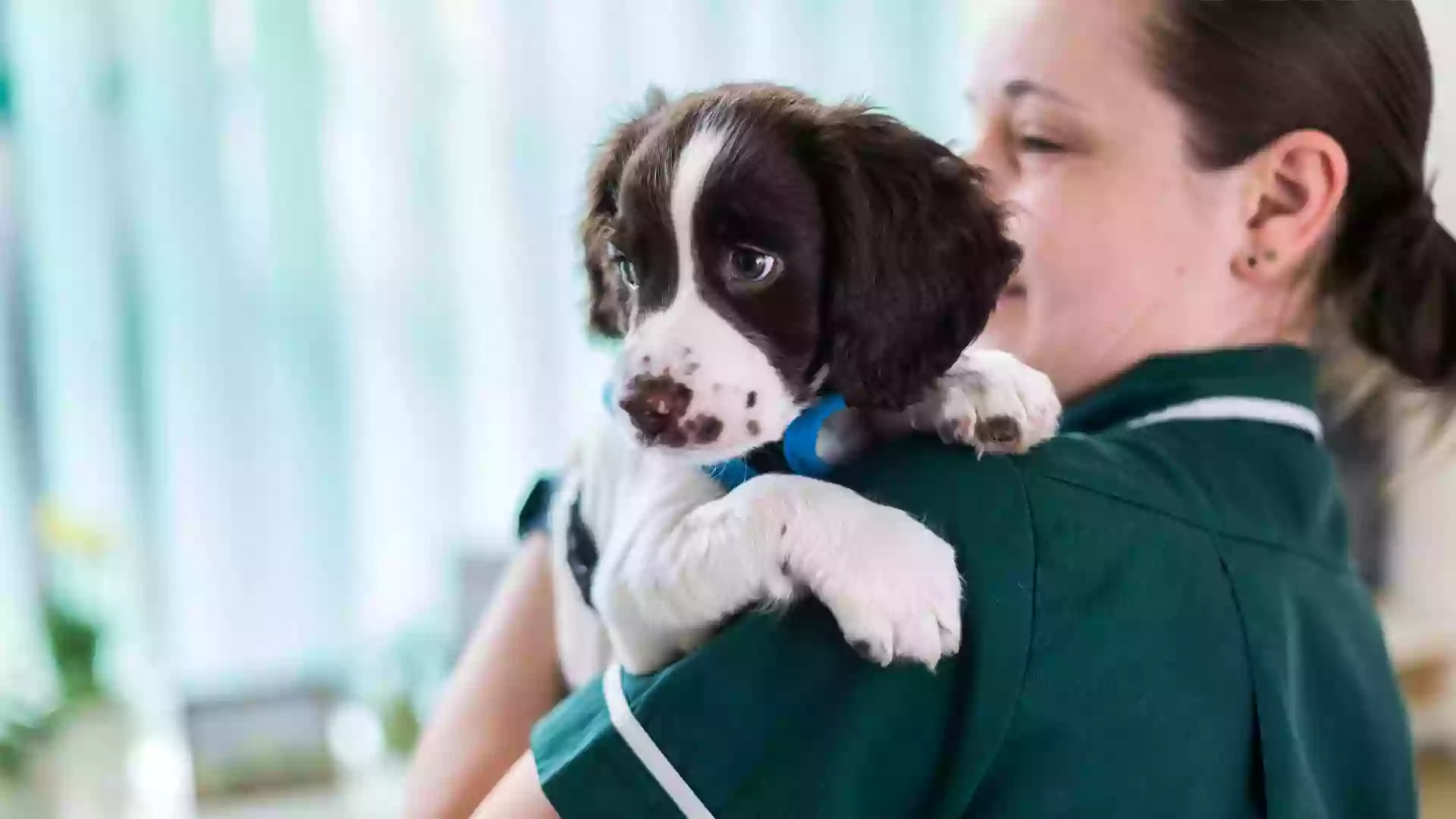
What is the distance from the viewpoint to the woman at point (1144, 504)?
0.78 metres

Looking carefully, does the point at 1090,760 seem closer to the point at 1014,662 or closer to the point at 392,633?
the point at 1014,662

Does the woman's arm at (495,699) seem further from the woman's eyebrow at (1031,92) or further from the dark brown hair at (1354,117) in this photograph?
the dark brown hair at (1354,117)

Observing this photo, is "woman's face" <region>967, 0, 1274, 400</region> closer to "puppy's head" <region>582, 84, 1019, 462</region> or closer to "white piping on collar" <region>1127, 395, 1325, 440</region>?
"white piping on collar" <region>1127, 395, 1325, 440</region>

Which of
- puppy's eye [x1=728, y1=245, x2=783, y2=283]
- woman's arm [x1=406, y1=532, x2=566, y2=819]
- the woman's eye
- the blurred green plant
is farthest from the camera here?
the blurred green plant

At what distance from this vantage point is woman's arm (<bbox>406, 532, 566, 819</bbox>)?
122cm

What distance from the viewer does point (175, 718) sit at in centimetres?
240

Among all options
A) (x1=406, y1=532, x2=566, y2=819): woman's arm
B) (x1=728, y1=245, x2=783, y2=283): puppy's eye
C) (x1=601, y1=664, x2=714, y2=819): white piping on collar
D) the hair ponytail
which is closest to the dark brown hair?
the hair ponytail

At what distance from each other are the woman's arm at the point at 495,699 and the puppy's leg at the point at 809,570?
18.0 inches

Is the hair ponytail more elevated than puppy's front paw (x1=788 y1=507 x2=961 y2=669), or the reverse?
the hair ponytail

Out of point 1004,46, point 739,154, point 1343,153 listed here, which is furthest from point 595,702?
point 1343,153

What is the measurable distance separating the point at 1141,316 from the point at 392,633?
1794mm

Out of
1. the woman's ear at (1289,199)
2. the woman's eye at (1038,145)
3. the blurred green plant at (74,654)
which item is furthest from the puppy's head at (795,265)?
the blurred green plant at (74,654)

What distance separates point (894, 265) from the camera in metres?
0.87

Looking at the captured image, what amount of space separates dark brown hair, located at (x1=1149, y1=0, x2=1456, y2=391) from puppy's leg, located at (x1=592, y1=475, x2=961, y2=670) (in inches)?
20.6
